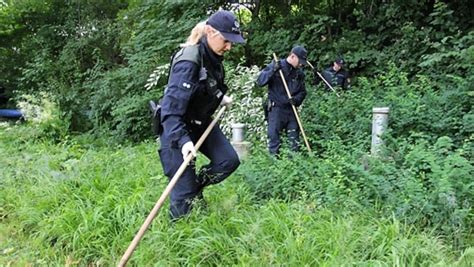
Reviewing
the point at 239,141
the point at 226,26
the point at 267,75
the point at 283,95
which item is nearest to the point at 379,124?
the point at 283,95

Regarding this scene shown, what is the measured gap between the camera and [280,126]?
5.59 meters

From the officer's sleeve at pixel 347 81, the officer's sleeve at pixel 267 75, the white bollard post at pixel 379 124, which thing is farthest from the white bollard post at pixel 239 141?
the officer's sleeve at pixel 347 81

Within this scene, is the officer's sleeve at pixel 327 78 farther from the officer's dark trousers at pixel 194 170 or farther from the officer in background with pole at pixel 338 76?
the officer's dark trousers at pixel 194 170

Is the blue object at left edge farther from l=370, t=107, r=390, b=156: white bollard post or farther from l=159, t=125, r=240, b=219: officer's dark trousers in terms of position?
l=159, t=125, r=240, b=219: officer's dark trousers

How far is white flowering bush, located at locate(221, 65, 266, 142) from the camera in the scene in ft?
21.7

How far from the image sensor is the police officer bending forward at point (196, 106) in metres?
2.88

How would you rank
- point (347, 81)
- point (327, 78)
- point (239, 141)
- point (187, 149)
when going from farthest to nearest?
point (347, 81)
point (327, 78)
point (239, 141)
point (187, 149)

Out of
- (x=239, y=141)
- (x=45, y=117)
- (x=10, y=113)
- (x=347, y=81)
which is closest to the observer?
(x=239, y=141)

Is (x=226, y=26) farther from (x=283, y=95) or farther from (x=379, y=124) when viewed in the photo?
A: (x=283, y=95)

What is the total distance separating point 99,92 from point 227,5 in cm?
307

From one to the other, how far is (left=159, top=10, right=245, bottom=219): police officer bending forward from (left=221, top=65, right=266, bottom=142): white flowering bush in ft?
9.74

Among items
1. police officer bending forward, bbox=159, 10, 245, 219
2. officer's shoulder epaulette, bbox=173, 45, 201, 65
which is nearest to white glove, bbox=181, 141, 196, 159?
police officer bending forward, bbox=159, 10, 245, 219

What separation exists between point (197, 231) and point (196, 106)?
0.85 meters

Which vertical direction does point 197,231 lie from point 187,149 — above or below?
below
